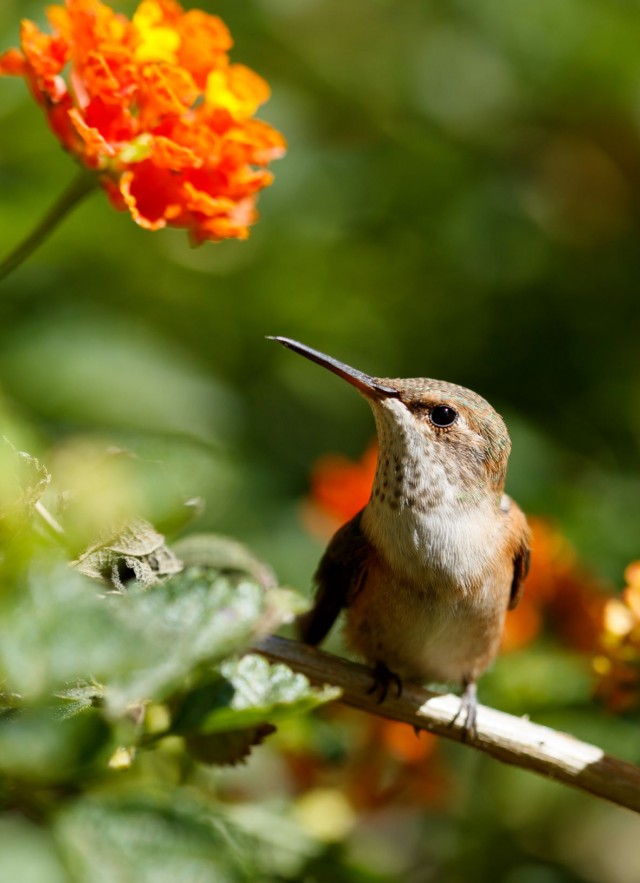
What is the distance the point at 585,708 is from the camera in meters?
2.43

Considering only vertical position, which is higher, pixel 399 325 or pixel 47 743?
pixel 47 743

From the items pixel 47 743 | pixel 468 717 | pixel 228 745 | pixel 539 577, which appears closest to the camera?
pixel 47 743

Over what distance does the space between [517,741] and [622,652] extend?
333 mm

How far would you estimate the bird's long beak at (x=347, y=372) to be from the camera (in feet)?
6.56

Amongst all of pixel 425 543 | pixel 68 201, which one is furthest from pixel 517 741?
pixel 68 201

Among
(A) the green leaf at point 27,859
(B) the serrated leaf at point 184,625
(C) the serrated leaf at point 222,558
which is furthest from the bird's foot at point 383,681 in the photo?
(B) the serrated leaf at point 184,625

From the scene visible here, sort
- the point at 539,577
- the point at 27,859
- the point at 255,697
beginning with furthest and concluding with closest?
the point at 539,577 → the point at 27,859 → the point at 255,697

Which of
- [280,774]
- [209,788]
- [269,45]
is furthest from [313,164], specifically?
[209,788]

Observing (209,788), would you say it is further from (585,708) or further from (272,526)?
(272,526)

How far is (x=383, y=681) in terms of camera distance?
2191mm

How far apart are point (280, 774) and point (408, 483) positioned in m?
0.96

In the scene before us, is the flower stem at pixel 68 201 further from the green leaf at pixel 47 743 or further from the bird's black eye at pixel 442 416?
the bird's black eye at pixel 442 416

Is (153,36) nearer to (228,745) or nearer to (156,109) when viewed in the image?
(156,109)

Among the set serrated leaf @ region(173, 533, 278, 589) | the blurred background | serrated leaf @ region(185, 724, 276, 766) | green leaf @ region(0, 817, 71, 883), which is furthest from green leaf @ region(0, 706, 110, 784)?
the blurred background
